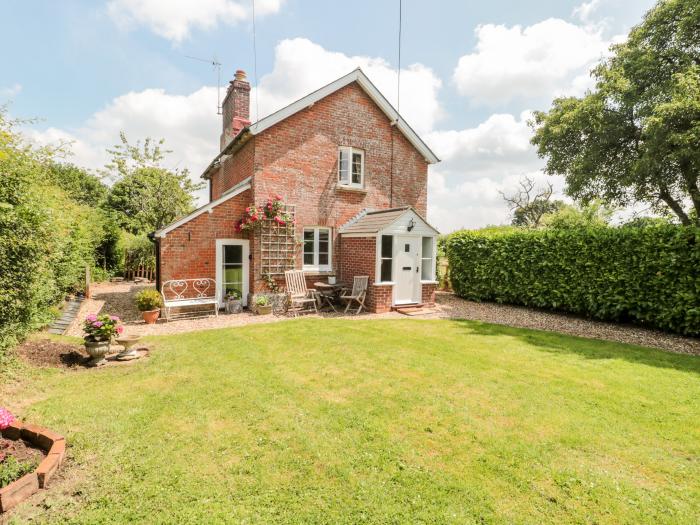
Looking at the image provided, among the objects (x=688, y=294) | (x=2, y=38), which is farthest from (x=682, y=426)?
(x=2, y=38)

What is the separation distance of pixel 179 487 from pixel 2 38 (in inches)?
272

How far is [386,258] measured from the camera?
12266mm

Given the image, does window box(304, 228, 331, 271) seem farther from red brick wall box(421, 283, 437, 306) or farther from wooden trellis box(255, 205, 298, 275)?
red brick wall box(421, 283, 437, 306)

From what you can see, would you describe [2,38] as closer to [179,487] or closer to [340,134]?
[179,487]

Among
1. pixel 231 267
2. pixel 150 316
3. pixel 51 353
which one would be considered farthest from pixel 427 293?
pixel 51 353

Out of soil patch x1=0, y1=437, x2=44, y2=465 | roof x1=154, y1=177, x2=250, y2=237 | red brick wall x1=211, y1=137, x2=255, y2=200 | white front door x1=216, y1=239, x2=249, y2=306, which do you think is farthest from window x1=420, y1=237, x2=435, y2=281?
soil patch x1=0, y1=437, x2=44, y2=465

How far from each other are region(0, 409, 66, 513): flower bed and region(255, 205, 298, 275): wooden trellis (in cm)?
847

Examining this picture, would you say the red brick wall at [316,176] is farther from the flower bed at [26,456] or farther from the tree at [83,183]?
the tree at [83,183]

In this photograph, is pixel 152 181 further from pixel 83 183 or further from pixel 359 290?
pixel 83 183

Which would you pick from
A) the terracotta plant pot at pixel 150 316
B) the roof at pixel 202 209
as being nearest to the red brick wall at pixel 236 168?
the roof at pixel 202 209

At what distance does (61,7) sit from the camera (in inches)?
261

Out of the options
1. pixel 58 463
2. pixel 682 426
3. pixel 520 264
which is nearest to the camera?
pixel 58 463

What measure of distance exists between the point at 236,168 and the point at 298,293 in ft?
19.5

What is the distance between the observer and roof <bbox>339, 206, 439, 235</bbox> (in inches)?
469
